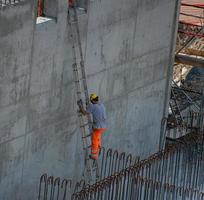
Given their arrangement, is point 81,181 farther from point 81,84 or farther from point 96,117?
point 81,84

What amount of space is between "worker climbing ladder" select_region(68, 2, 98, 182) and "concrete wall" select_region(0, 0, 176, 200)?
18 centimetres

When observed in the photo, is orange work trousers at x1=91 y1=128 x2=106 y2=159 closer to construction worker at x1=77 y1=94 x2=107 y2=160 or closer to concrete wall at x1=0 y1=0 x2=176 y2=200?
construction worker at x1=77 y1=94 x2=107 y2=160

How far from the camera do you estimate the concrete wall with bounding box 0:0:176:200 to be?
1160 inches

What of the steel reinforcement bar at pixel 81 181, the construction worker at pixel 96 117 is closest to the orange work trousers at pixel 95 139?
the construction worker at pixel 96 117

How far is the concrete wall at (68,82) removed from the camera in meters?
29.5

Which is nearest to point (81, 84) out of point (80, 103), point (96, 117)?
point (80, 103)

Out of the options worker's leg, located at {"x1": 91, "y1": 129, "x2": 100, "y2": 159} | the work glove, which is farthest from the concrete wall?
worker's leg, located at {"x1": 91, "y1": 129, "x2": 100, "y2": 159}

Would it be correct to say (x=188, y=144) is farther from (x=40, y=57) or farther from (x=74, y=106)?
(x=40, y=57)

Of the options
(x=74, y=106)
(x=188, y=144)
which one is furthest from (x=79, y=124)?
(x=188, y=144)

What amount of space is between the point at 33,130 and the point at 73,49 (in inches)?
94.7

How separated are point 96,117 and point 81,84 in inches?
39.6

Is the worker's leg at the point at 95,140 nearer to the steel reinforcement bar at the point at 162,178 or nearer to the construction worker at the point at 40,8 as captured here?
the steel reinforcement bar at the point at 162,178

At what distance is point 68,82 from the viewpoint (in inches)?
1249

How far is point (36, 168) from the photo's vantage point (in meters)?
31.0
